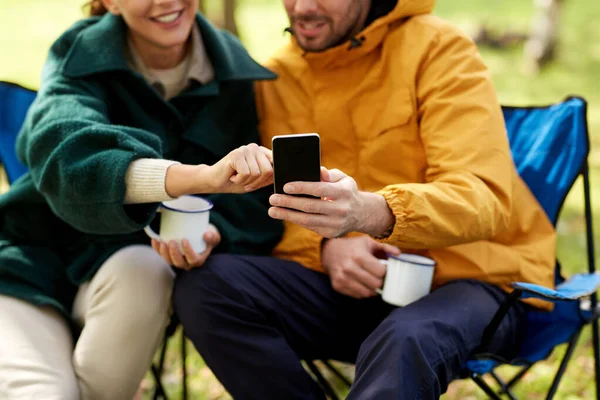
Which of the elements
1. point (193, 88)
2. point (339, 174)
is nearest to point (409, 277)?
point (339, 174)

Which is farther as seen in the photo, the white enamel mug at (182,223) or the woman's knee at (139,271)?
the woman's knee at (139,271)

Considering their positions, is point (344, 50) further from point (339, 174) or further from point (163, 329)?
point (163, 329)

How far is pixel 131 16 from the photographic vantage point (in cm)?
235

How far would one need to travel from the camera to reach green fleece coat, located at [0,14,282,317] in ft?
7.16

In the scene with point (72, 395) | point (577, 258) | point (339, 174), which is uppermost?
point (339, 174)

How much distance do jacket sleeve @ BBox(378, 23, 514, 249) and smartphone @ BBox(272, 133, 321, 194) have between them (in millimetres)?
271

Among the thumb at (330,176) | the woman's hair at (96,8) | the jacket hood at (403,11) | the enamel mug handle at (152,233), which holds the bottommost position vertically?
the enamel mug handle at (152,233)

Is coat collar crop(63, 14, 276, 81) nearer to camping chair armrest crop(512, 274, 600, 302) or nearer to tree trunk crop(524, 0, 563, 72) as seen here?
camping chair armrest crop(512, 274, 600, 302)

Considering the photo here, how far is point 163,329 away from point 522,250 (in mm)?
1133

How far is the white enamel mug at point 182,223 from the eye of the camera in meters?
2.08

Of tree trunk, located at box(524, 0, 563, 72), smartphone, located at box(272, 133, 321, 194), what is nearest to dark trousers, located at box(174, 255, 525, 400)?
smartphone, located at box(272, 133, 321, 194)

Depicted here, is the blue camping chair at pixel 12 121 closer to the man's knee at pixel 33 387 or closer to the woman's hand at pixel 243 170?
the man's knee at pixel 33 387

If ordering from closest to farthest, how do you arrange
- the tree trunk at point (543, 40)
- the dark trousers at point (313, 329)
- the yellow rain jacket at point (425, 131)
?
the dark trousers at point (313, 329)
the yellow rain jacket at point (425, 131)
the tree trunk at point (543, 40)

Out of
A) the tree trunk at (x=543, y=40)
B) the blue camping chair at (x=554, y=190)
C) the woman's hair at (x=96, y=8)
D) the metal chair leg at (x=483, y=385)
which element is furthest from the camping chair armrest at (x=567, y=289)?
the tree trunk at (x=543, y=40)
